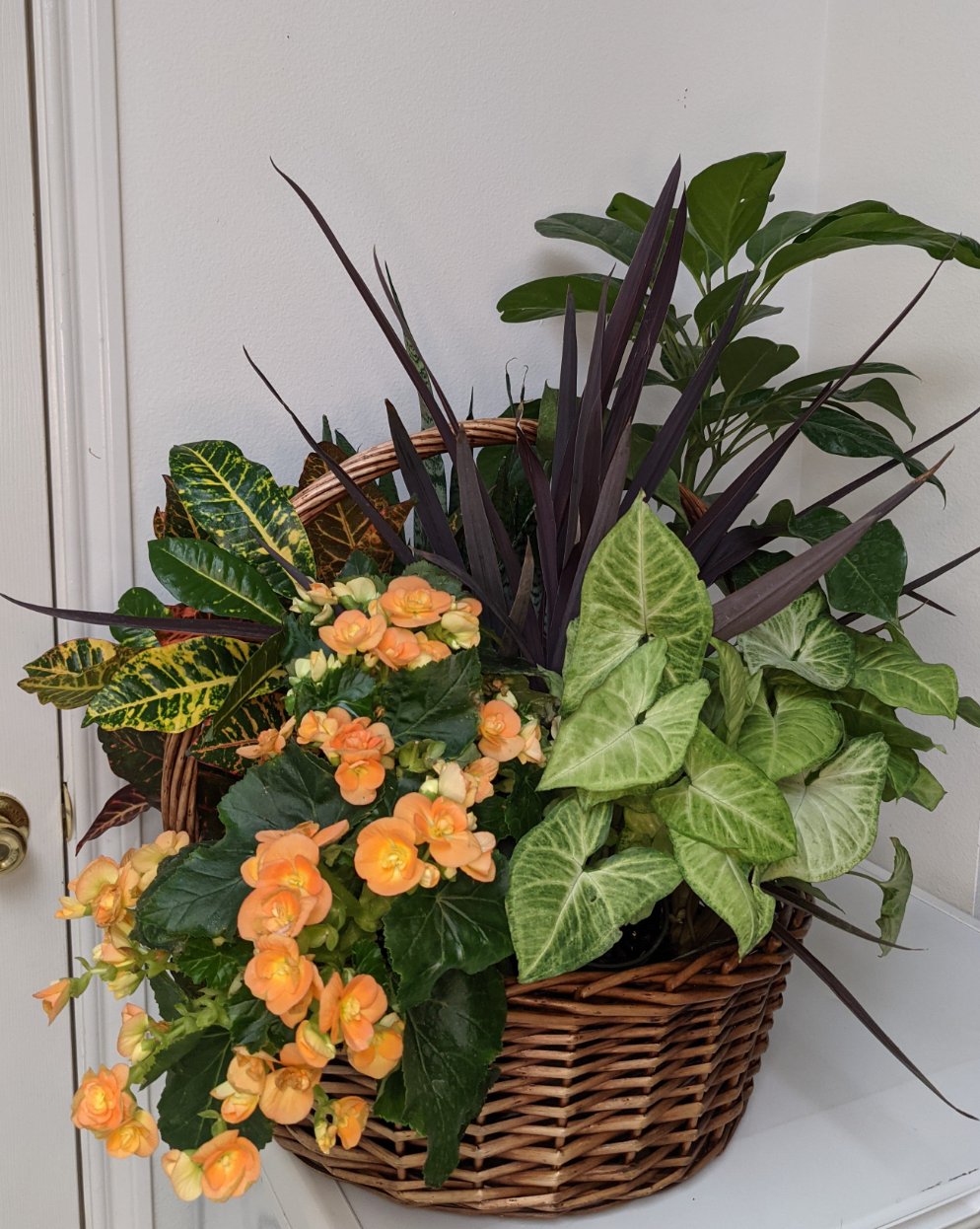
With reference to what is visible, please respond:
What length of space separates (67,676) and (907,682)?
64 centimetres

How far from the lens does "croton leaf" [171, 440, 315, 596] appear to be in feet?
2.38

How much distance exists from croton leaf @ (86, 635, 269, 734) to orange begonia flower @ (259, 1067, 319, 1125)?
0.27 metres

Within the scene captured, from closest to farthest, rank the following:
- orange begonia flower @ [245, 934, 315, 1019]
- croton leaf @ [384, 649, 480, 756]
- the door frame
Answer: orange begonia flower @ [245, 934, 315, 1019] < croton leaf @ [384, 649, 480, 756] < the door frame

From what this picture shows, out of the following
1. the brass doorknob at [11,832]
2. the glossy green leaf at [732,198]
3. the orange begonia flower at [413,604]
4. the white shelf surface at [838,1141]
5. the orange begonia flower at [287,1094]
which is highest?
the glossy green leaf at [732,198]

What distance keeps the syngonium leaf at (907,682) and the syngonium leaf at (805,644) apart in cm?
2

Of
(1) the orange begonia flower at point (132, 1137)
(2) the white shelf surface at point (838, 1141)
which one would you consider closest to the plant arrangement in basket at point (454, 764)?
(1) the orange begonia flower at point (132, 1137)

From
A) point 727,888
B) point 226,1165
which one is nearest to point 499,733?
point 727,888

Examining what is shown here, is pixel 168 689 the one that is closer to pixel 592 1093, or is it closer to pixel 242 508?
pixel 242 508

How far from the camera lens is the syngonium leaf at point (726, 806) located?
1.71 ft

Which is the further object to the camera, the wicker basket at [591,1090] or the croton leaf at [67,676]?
the croton leaf at [67,676]

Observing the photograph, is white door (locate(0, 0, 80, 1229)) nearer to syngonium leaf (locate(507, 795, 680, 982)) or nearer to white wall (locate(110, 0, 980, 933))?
white wall (locate(110, 0, 980, 933))

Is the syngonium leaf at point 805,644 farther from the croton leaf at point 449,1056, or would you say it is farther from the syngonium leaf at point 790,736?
the croton leaf at point 449,1056

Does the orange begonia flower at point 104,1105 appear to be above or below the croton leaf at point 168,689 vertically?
below

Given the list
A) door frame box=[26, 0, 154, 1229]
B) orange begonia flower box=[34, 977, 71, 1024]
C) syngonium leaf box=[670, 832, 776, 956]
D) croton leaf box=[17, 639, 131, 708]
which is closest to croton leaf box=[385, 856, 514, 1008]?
syngonium leaf box=[670, 832, 776, 956]
